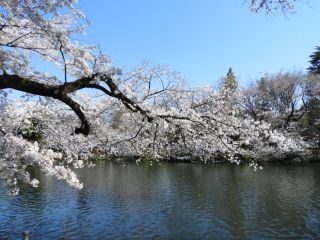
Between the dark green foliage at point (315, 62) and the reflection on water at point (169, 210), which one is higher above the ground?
the dark green foliage at point (315, 62)

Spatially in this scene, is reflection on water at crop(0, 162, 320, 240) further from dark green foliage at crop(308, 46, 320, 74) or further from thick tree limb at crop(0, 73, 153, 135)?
dark green foliage at crop(308, 46, 320, 74)

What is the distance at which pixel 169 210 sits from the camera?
1436cm

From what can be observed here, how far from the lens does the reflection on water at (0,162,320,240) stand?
37.2ft

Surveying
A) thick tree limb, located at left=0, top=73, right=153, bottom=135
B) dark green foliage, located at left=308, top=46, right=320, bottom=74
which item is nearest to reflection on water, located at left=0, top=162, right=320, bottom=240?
thick tree limb, located at left=0, top=73, right=153, bottom=135

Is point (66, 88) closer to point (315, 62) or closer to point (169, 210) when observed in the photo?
point (169, 210)

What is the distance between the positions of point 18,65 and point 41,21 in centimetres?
186

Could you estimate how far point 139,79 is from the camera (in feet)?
21.9

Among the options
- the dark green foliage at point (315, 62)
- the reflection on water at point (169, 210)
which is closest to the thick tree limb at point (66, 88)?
the reflection on water at point (169, 210)

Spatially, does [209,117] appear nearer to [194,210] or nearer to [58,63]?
[58,63]

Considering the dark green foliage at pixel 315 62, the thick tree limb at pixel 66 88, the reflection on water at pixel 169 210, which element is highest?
the dark green foliage at pixel 315 62

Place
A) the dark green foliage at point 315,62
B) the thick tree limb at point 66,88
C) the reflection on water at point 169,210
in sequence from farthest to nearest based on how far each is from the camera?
the dark green foliage at point 315,62
the reflection on water at point 169,210
the thick tree limb at point 66,88

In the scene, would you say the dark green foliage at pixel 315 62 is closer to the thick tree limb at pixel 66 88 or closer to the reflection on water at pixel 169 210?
the reflection on water at pixel 169 210

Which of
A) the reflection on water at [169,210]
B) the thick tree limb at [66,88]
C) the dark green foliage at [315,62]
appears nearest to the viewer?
the thick tree limb at [66,88]

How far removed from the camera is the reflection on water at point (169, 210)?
11.3 meters
